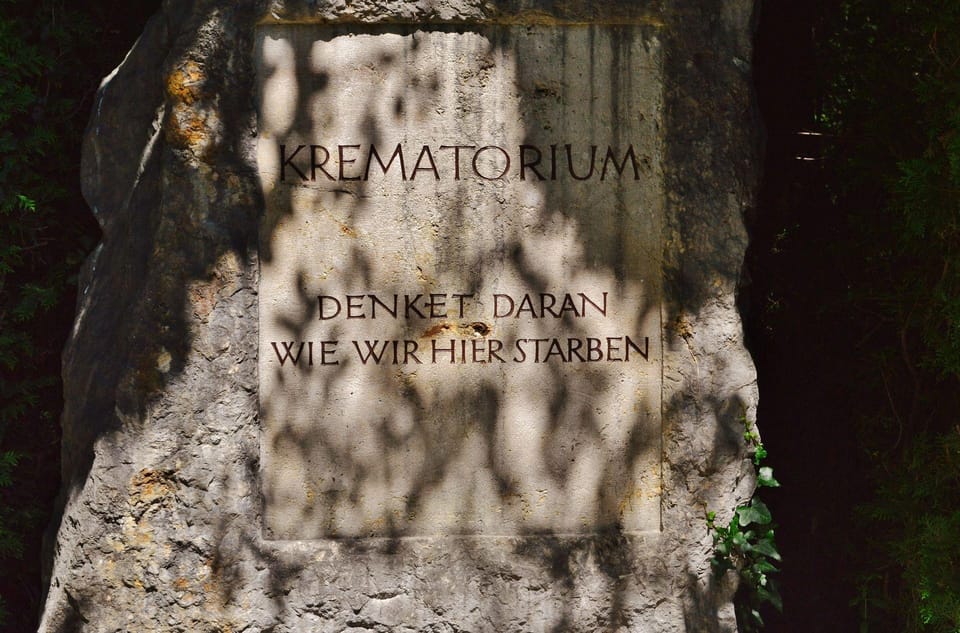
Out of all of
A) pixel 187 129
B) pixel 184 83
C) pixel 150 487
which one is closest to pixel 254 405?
pixel 150 487

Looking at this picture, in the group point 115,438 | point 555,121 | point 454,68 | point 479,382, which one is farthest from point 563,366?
point 115,438

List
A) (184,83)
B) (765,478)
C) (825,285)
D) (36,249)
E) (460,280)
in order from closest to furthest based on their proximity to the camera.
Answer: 1. (184,83)
2. (460,280)
3. (765,478)
4. (36,249)
5. (825,285)

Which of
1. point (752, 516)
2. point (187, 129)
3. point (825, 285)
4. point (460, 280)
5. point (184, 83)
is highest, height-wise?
point (184, 83)

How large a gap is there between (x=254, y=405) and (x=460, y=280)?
750 mm

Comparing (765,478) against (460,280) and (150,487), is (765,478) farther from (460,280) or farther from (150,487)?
(150,487)

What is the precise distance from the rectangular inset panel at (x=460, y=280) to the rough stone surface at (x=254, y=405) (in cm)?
6

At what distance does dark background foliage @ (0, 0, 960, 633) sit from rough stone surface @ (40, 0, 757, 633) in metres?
0.34

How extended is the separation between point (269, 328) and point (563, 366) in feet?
3.05

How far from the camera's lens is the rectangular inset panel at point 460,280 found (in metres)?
3.34

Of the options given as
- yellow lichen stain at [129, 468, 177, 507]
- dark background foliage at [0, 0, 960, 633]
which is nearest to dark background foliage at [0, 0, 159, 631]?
dark background foliage at [0, 0, 960, 633]

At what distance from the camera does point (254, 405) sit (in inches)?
131

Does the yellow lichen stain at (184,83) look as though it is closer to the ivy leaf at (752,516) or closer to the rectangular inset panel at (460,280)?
the rectangular inset panel at (460,280)

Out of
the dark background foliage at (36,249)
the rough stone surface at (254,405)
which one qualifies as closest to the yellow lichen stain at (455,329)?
the rough stone surface at (254,405)

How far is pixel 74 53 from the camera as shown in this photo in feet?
13.6
